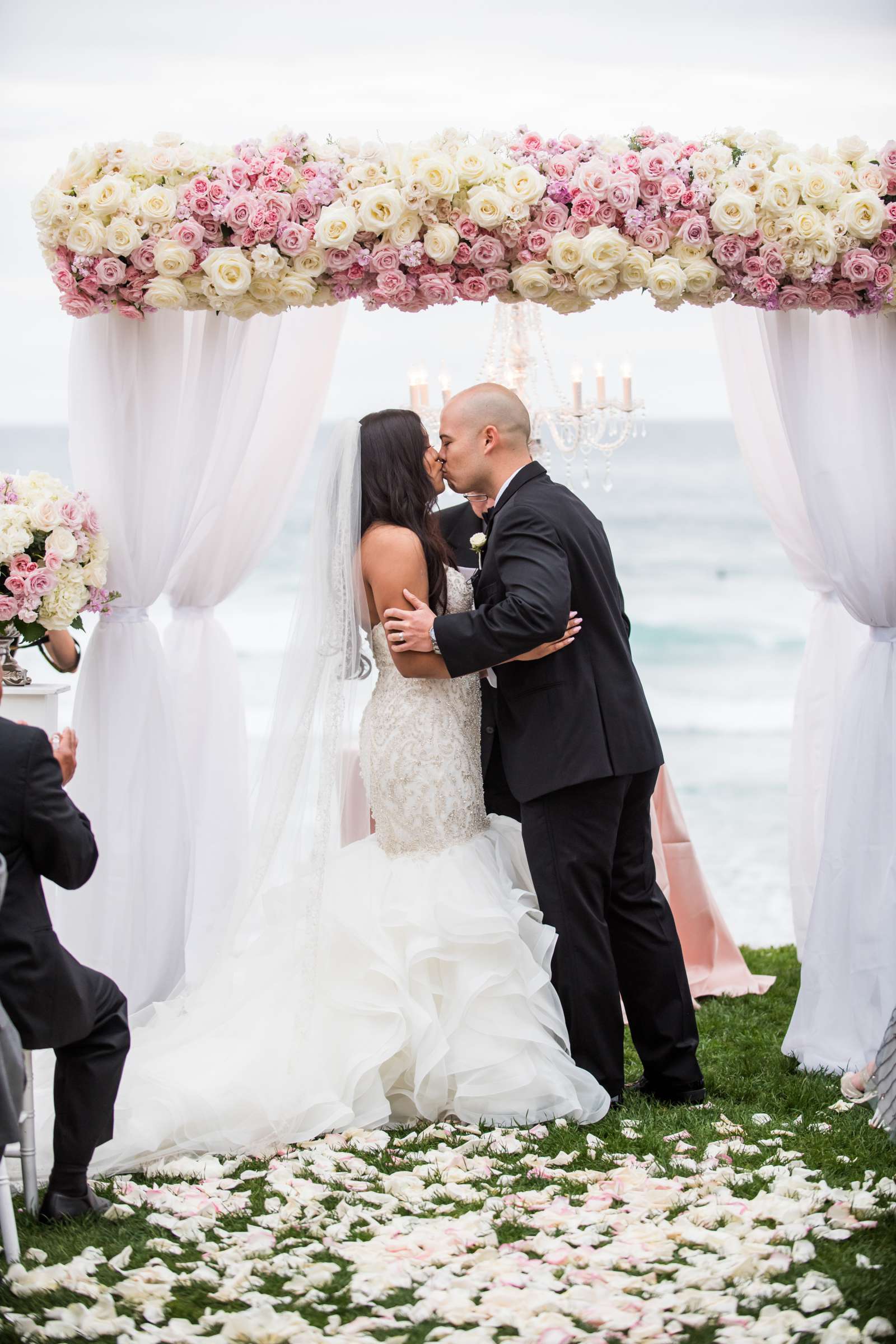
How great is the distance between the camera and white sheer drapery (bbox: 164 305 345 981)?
4.33 meters

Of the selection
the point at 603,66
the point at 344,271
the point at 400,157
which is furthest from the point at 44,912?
the point at 603,66

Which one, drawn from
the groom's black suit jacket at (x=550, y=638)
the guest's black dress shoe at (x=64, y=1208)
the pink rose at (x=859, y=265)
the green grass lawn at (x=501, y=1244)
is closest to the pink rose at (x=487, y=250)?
the groom's black suit jacket at (x=550, y=638)

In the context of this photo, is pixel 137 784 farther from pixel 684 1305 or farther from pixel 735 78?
pixel 735 78

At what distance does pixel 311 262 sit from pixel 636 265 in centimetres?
93

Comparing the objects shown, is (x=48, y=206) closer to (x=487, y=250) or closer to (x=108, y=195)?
(x=108, y=195)

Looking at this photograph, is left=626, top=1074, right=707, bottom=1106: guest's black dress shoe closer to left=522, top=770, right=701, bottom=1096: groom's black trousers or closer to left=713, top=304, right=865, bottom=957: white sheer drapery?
left=522, top=770, right=701, bottom=1096: groom's black trousers

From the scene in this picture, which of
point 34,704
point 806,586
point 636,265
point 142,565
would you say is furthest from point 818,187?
point 34,704

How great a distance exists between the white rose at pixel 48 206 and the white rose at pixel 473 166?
114 centimetres

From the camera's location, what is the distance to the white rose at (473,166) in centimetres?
381

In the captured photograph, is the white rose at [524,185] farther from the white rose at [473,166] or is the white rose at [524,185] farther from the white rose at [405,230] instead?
the white rose at [405,230]

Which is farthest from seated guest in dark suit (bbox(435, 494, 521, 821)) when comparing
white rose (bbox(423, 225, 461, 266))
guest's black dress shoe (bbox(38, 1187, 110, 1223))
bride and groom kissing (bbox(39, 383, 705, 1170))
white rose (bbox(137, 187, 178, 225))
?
guest's black dress shoe (bbox(38, 1187, 110, 1223))

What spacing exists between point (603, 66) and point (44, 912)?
12385 mm

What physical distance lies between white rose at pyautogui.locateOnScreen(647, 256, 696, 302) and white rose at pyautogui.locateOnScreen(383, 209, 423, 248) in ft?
2.24

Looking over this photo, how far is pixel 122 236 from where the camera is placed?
382 cm
